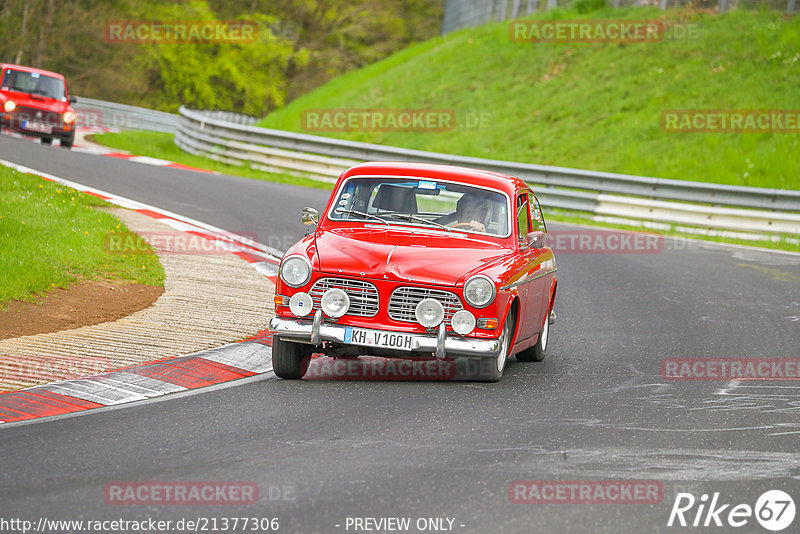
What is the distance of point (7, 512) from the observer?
187 inches

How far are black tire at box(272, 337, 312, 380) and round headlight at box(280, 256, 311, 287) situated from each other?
0.45 meters

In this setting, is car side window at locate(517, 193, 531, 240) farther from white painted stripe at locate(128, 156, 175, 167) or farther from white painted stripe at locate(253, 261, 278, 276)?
white painted stripe at locate(128, 156, 175, 167)

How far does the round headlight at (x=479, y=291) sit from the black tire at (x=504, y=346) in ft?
1.02

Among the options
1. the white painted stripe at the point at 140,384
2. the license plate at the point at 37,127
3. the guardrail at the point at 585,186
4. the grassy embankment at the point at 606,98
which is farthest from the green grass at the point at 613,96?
the white painted stripe at the point at 140,384

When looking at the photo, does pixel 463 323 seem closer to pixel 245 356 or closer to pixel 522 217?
pixel 522 217

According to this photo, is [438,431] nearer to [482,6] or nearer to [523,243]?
[523,243]

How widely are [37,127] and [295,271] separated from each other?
759 inches

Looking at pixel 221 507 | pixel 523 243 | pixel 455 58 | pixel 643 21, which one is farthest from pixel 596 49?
pixel 221 507

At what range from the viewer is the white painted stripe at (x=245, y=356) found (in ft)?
27.5

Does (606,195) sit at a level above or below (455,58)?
below

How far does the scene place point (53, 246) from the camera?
1154 centimetres

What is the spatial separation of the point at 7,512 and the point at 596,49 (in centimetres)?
2960

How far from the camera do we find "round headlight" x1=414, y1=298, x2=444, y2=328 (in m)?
7.70

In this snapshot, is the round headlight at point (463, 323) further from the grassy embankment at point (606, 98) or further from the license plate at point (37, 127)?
the license plate at point (37, 127)
